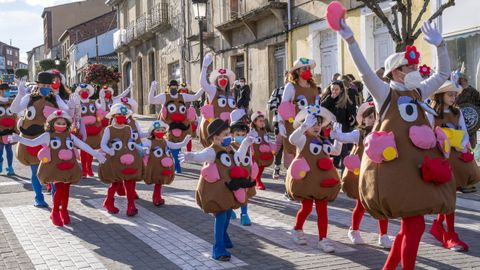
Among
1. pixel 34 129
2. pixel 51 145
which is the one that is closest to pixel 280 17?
pixel 34 129

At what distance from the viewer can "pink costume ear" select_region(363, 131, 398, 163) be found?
4.13 m

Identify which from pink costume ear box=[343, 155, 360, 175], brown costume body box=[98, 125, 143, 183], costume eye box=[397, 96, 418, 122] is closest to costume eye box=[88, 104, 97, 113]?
brown costume body box=[98, 125, 143, 183]

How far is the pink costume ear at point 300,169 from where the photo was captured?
18.7ft

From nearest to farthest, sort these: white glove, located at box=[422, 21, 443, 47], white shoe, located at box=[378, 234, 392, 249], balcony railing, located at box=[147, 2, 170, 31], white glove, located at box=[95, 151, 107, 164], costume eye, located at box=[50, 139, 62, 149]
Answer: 1. white glove, located at box=[422, 21, 443, 47]
2. white shoe, located at box=[378, 234, 392, 249]
3. costume eye, located at box=[50, 139, 62, 149]
4. white glove, located at box=[95, 151, 107, 164]
5. balcony railing, located at box=[147, 2, 170, 31]

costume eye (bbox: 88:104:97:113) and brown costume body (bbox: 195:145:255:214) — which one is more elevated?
costume eye (bbox: 88:104:97:113)

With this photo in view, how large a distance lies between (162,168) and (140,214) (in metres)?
0.70

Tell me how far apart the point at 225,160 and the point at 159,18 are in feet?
78.8

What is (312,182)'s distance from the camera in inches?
224

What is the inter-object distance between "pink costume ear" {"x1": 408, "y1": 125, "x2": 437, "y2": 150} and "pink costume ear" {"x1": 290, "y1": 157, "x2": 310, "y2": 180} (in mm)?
1691

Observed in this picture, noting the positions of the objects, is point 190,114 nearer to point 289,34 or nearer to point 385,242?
point 385,242

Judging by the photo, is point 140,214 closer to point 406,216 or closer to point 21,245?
point 21,245

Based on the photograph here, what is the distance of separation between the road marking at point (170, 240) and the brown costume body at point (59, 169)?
0.85 meters

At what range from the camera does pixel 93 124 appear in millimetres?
11281

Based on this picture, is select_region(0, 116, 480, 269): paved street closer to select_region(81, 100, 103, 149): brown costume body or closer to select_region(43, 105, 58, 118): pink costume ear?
select_region(43, 105, 58, 118): pink costume ear
